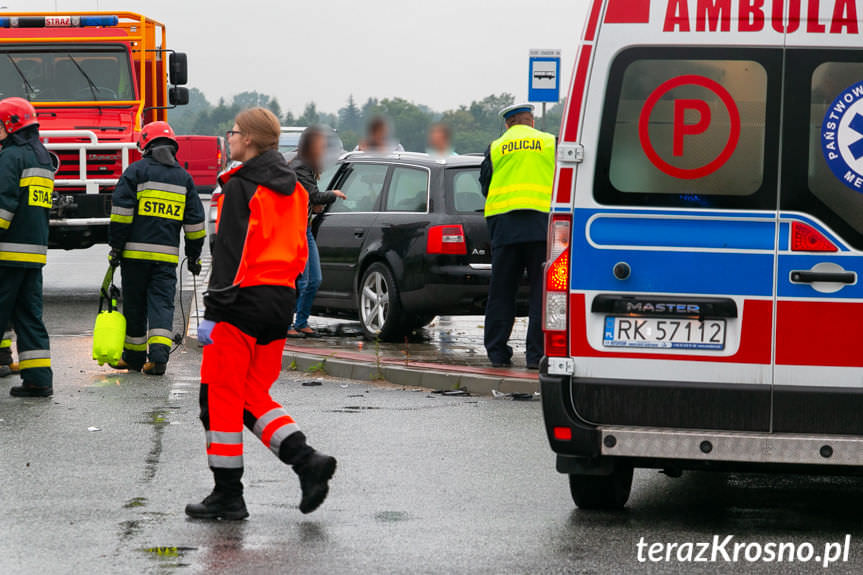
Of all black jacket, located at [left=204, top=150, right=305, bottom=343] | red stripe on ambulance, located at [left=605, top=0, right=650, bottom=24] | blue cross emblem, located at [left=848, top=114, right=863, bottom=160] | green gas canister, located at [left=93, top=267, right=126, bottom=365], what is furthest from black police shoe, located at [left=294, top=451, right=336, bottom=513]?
green gas canister, located at [left=93, top=267, right=126, bottom=365]

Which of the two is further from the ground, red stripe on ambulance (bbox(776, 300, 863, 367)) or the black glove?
red stripe on ambulance (bbox(776, 300, 863, 367))

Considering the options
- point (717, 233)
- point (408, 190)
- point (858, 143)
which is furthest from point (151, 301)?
point (858, 143)

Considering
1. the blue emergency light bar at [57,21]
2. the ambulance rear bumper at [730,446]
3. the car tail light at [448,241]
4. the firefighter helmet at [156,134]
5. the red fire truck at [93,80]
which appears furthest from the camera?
the blue emergency light bar at [57,21]

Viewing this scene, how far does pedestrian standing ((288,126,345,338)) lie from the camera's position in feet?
43.2

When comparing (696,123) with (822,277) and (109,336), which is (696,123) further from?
(109,336)

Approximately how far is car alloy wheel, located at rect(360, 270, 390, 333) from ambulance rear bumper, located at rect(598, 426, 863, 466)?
275 inches

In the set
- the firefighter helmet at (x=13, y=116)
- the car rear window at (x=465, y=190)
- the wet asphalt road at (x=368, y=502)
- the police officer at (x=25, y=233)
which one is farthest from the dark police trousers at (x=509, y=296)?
the firefighter helmet at (x=13, y=116)

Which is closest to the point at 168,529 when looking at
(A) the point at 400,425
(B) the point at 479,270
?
(A) the point at 400,425

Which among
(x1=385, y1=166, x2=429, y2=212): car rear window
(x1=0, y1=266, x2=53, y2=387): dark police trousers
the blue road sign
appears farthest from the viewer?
the blue road sign

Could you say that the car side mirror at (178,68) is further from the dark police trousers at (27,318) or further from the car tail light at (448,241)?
the dark police trousers at (27,318)

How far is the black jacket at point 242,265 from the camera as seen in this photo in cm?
685

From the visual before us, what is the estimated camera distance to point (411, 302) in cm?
1321

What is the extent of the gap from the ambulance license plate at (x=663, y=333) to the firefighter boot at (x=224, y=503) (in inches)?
66.2

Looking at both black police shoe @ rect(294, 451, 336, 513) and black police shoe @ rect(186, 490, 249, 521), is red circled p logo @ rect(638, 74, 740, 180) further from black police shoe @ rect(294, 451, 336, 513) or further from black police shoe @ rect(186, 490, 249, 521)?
black police shoe @ rect(186, 490, 249, 521)
